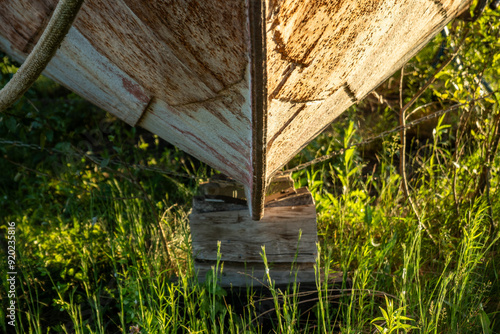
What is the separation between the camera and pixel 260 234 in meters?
2.19

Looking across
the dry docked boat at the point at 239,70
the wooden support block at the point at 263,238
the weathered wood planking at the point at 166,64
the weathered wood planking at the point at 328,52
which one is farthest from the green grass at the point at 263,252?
the weathered wood planking at the point at 328,52

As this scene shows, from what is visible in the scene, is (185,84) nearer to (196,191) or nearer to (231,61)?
(231,61)

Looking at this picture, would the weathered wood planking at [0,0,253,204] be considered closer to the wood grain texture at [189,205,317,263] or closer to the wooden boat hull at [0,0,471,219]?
the wooden boat hull at [0,0,471,219]

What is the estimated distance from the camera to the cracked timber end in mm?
2161

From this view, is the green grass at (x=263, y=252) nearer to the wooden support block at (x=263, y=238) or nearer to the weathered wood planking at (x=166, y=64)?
the wooden support block at (x=263, y=238)

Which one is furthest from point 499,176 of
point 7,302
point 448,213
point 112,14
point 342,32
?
point 7,302

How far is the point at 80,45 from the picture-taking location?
1.76 meters

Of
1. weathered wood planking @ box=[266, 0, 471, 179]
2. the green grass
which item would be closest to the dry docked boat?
weathered wood planking @ box=[266, 0, 471, 179]

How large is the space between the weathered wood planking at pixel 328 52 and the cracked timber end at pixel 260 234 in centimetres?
35

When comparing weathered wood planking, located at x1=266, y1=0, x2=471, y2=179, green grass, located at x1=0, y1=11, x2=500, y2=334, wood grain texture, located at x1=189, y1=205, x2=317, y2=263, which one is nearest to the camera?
weathered wood planking, located at x1=266, y1=0, x2=471, y2=179

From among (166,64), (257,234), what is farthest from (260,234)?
(166,64)

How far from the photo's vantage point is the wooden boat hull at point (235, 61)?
1260 millimetres

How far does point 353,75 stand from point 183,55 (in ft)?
2.23

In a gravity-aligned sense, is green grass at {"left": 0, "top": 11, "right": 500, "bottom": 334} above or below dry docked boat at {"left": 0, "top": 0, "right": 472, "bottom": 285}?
below
